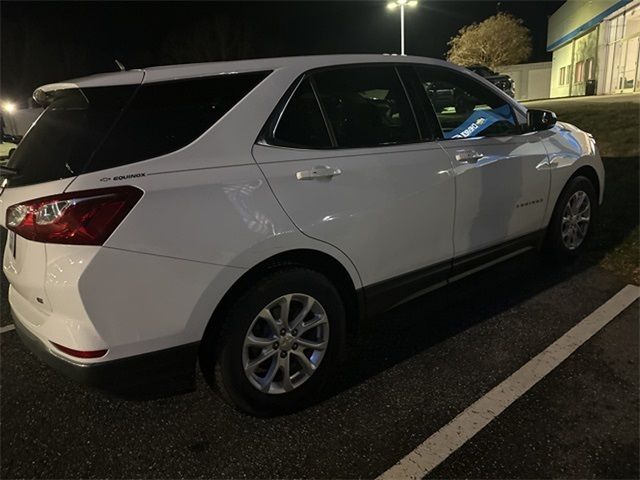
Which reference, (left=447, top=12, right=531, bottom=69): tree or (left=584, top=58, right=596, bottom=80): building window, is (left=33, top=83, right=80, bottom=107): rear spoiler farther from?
(left=447, top=12, right=531, bottom=69): tree

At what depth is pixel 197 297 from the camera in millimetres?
2141

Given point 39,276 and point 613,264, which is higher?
point 39,276

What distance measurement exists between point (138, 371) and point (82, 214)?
70 cm

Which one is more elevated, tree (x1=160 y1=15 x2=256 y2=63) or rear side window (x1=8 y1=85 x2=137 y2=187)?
tree (x1=160 y1=15 x2=256 y2=63)

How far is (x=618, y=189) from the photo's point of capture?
6238mm

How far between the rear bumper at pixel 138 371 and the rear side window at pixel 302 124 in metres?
1.08

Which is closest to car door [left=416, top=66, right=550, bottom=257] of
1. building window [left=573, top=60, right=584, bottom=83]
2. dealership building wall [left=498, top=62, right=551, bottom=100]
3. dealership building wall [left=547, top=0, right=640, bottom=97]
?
dealership building wall [left=547, top=0, right=640, bottom=97]

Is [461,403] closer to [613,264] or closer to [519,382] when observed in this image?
[519,382]

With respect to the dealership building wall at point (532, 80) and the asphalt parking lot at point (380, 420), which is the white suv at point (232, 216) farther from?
the dealership building wall at point (532, 80)

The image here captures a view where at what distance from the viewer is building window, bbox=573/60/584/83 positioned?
2741 centimetres

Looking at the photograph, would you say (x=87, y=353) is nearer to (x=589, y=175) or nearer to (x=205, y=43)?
(x=589, y=175)

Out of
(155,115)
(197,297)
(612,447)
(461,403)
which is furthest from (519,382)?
(155,115)

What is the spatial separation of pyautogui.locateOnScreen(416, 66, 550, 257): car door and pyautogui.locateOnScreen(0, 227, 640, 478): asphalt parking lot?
2.20ft

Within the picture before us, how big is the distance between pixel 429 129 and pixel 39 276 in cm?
226
